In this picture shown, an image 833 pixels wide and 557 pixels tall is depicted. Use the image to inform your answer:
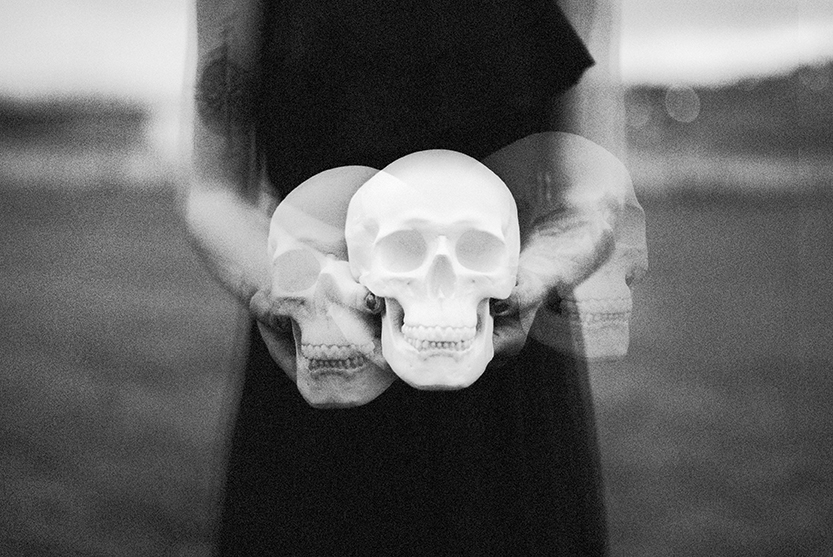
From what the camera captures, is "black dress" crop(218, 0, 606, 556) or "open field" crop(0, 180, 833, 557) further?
"open field" crop(0, 180, 833, 557)

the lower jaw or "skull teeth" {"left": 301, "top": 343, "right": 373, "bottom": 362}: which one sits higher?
"skull teeth" {"left": 301, "top": 343, "right": 373, "bottom": 362}

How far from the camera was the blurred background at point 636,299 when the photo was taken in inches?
29.4

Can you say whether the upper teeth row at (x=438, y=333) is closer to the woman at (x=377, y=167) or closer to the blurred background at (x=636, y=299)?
the woman at (x=377, y=167)

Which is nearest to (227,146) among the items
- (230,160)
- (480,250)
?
(230,160)

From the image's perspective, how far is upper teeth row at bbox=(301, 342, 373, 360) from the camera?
60 centimetres

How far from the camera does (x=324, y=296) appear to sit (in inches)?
24.3

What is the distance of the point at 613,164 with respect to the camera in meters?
0.70

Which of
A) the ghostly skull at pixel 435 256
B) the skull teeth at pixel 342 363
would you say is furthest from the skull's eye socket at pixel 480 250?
the skull teeth at pixel 342 363

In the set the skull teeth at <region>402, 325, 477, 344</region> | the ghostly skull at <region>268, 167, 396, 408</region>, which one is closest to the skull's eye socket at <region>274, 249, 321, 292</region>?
the ghostly skull at <region>268, 167, 396, 408</region>

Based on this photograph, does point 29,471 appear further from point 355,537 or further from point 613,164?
point 613,164

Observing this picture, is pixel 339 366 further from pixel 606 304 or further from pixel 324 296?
pixel 606 304

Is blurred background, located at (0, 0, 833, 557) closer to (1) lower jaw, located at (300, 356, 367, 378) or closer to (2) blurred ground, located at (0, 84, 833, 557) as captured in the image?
(2) blurred ground, located at (0, 84, 833, 557)

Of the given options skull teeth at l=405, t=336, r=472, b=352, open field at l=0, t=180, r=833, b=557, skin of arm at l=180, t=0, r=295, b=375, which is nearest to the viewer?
skull teeth at l=405, t=336, r=472, b=352

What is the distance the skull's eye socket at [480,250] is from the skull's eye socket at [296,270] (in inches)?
4.5
